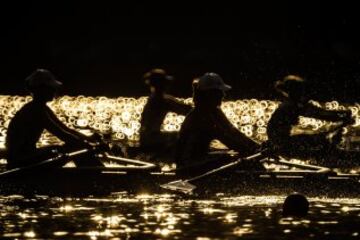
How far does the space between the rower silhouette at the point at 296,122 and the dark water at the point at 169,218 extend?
4.74 meters

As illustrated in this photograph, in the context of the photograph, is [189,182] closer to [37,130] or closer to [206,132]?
[206,132]

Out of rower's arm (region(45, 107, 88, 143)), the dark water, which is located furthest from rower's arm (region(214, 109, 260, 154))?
rower's arm (region(45, 107, 88, 143))

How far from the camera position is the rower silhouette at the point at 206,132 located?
2375cm

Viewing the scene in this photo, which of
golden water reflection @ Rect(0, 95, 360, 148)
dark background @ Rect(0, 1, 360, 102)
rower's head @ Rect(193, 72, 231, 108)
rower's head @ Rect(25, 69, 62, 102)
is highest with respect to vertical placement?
dark background @ Rect(0, 1, 360, 102)

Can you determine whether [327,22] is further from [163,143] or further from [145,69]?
[163,143]

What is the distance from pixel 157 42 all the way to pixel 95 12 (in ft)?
25.7

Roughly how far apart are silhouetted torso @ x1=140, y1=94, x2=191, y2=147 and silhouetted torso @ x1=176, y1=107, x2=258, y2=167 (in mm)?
5235

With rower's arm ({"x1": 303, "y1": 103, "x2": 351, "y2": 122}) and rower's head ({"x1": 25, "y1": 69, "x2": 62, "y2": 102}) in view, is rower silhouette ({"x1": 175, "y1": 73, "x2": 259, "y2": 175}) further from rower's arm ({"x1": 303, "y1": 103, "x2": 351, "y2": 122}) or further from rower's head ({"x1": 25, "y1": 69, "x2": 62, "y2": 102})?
rower's arm ({"x1": 303, "y1": 103, "x2": 351, "y2": 122})

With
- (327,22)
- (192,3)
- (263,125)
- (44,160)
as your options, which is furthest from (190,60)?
(44,160)

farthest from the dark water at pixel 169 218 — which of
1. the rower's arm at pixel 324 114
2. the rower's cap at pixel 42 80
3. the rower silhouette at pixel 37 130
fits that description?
the rower's arm at pixel 324 114

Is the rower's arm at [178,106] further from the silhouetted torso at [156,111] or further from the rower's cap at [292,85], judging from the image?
the rower's cap at [292,85]

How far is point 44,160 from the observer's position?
23.2m

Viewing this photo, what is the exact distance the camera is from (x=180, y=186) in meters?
22.8

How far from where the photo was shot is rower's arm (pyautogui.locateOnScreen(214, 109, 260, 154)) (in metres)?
23.8
